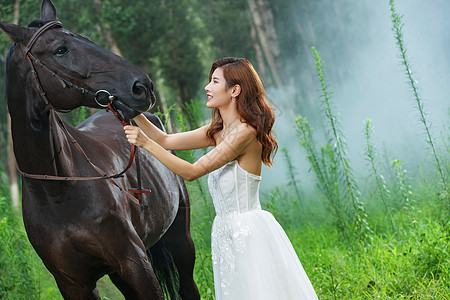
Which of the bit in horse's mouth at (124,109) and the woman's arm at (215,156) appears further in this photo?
the woman's arm at (215,156)

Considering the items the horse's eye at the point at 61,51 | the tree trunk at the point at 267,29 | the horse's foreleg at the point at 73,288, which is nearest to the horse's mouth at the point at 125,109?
the horse's eye at the point at 61,51

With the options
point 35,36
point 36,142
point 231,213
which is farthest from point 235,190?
point 35,36

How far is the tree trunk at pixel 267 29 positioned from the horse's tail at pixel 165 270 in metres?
12.5

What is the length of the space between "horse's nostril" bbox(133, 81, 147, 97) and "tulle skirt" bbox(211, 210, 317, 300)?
2.92 ft

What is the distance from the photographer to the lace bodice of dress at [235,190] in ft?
10.3

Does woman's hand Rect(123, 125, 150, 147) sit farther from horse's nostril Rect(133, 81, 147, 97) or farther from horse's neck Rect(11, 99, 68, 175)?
horse's neck Rect(11, 99, 68, 175)

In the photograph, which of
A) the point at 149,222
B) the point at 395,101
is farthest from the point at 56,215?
the point at 395,101

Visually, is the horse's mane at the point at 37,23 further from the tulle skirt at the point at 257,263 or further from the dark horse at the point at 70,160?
the tulle skirt at the point at 257,263

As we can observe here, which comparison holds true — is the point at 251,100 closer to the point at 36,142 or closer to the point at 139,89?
the point at 139,89

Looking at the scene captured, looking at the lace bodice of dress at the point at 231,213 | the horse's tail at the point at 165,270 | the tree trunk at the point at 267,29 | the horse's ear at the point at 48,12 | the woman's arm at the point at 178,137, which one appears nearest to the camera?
the lace bodice of dress at the point at 231,213

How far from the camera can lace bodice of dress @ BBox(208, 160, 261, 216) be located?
3148mm

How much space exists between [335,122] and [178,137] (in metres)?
2.36

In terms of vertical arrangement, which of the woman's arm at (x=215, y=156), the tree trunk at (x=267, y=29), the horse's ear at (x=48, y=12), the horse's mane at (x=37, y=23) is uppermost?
the tree trunk at (x=267, y=29)

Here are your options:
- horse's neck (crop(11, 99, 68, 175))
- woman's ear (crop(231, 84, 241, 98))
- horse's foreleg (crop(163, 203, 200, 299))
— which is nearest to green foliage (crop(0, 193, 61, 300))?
horse's foreleg (crop(163, 203, 200, 299))
